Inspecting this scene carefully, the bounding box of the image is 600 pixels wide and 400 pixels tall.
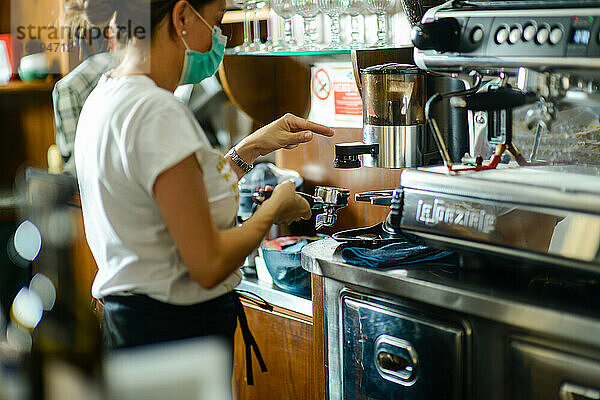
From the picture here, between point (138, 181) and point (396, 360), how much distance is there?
24.1 inches

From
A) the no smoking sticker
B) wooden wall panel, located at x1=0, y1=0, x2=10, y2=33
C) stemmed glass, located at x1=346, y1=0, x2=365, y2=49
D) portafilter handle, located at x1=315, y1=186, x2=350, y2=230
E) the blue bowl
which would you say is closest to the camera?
portafilter handle, located at x1=315, y1=186, x2=350, y2=230

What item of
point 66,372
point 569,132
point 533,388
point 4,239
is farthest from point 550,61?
point 4,239

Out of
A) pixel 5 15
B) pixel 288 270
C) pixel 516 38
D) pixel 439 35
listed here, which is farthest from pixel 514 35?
pixel 5 15

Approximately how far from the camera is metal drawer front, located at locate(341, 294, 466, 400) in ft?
4.40

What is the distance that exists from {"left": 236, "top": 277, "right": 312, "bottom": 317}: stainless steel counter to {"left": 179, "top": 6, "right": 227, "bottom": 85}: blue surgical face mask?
2.38ft

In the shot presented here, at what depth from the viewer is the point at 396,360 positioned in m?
1.42

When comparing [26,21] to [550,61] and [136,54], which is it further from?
[550,61]

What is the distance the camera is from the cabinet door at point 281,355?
1.92m

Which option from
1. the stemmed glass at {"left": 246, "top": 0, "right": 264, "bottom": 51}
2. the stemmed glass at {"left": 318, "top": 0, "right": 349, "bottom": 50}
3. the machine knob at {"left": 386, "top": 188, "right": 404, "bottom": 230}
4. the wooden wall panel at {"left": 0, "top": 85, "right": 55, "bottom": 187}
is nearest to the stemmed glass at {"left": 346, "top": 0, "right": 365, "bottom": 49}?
the stemmed glass at {"left": 318, "top": 0, "right": 349, "bottom": 50}

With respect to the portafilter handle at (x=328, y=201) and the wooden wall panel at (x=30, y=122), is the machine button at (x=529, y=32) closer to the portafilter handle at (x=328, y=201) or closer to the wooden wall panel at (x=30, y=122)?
the portafilter handle at (x=328, y=201)

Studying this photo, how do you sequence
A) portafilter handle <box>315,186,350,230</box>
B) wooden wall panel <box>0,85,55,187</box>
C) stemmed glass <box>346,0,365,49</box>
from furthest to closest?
wooden wall panel <box>0,85,55,187</box> → stemmed glass <box>346,0,365,49</box> → portafilter handle <box>315,186,350,230</box>

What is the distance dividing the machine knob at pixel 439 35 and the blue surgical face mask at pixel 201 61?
397 mm

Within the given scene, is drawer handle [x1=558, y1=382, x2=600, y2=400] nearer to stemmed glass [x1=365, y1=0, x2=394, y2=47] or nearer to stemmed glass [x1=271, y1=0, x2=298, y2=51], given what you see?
stemmed glass [x1=365, y1=0, x2=394, y2=47]

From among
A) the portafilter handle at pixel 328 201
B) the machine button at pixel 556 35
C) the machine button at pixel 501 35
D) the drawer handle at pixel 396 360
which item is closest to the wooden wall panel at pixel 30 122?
the portafilter handle at pixel 328 201
